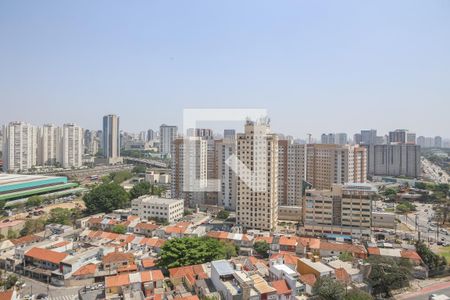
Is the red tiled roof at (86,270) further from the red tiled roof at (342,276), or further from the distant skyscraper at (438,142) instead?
the distant skyscraper at (438,142)

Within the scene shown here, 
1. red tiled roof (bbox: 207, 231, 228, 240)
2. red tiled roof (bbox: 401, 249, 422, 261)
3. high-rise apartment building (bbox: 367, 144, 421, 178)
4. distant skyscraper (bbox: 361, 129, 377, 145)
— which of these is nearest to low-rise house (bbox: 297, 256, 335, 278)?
red tiled roof (bbox: 401, 249, 422, 261)

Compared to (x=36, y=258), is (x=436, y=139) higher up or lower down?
higher up

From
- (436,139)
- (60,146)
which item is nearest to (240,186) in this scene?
(60,146)

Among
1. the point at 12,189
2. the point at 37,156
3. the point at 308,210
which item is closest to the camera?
the point at 308,210

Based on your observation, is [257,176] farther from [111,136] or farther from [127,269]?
[111,136]

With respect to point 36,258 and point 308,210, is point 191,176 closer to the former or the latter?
point 308,210

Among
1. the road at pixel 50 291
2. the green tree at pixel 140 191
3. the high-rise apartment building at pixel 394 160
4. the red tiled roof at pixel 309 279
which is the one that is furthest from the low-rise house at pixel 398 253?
the high-rise apartment building at pixel 394 160
